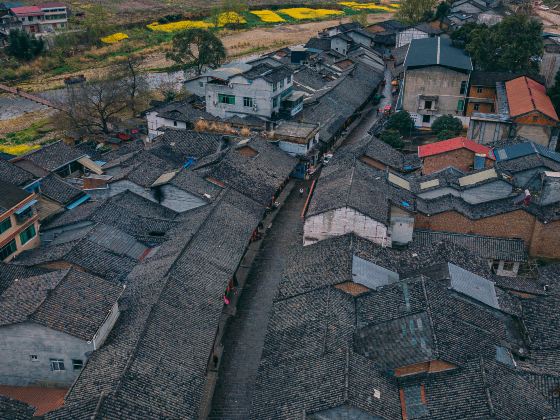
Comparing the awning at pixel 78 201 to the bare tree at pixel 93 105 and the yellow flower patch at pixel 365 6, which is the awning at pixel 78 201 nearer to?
the bare tree at pixel 93 105

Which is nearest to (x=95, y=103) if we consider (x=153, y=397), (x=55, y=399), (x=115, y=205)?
(x=115, y=205)

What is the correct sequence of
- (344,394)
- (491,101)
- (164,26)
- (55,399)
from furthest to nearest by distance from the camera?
(164,26) < (491,101) < (55,399) < (344,394)

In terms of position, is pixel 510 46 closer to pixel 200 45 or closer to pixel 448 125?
pixel 448 125

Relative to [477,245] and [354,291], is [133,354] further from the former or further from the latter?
[477,245]

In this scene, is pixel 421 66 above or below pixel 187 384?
above

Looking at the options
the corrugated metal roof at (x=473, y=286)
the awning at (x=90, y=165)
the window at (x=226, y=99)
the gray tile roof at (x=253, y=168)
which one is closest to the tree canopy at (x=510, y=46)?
the gray tile roof at (x=253, y=168)

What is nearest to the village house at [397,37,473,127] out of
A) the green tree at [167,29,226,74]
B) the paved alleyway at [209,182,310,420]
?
the paved alleyway at [209,182,310,420]

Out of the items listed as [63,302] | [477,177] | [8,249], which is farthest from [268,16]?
[63,302]
